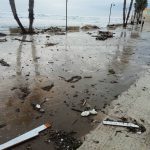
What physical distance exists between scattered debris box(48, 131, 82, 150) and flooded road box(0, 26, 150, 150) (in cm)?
10

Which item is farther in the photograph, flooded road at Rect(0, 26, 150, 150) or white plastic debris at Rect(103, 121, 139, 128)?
flooded road at Rect(0, 26, 150, 150)

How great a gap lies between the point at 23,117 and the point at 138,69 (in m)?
5.12

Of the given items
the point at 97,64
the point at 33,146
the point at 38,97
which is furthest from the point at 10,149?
the point at 97,64

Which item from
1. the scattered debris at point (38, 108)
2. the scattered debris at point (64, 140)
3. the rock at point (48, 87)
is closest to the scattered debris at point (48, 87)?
the rock at point (48, 87)

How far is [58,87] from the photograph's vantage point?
6.15 metres

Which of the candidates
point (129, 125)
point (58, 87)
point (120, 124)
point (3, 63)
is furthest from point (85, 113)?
point (3, 63)

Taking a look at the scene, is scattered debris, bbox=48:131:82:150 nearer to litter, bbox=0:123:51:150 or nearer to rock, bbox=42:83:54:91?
litter, bbox=0:123:51:150

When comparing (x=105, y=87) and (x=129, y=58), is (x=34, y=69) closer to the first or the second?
(x=105, y=87)

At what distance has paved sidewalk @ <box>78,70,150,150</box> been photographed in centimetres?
364

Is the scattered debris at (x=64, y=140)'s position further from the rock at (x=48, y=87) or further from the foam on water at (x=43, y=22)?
the foam on water at (x=43, y=22)

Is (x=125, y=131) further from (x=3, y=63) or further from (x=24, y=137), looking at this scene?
(x=3, y=63)

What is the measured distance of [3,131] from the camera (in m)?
4.05

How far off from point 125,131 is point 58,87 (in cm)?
257

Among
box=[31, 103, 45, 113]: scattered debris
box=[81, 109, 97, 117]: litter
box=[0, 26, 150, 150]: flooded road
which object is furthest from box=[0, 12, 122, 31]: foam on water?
box=[81, 109, 97, 117]: litter
